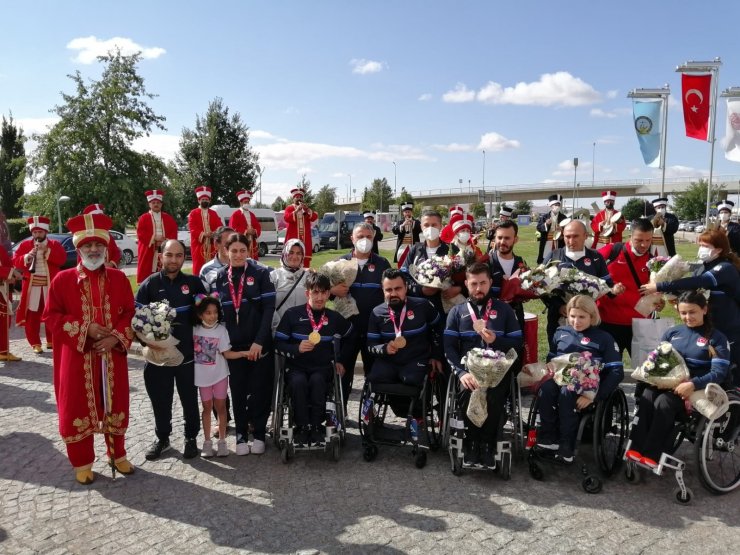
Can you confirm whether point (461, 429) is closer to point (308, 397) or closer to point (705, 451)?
point (308, 397)

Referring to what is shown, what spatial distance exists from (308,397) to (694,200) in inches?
2951

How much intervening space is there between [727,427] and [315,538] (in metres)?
3.26

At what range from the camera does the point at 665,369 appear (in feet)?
13.7

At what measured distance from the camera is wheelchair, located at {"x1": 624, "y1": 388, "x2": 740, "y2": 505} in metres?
4.10

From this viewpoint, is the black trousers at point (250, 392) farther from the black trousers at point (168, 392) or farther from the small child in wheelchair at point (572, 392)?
the small child in wheelchair at point (572, 392)

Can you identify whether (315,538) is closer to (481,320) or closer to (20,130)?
(481,320)

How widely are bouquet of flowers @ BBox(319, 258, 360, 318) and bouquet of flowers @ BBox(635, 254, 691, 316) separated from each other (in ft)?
9.02

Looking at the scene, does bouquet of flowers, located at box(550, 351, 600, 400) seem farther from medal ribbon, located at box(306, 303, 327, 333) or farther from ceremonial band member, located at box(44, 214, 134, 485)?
ceremonial band member, located at box(44, 214, 134, 485)

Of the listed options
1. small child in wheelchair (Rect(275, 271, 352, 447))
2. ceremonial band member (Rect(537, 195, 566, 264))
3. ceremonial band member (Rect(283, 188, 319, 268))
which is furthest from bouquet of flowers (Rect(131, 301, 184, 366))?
ceremonial band member (Rect(537, 195, 566, 264))

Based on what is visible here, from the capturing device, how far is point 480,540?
11.8 ft

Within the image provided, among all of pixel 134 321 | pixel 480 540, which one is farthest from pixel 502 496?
pixel 134 321

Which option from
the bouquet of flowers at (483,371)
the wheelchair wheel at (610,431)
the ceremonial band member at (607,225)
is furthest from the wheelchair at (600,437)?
the ceremonial band member at (607,225)

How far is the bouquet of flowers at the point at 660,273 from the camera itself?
201 inches

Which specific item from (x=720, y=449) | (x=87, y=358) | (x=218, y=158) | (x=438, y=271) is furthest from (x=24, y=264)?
A: (x=218, y=158)
